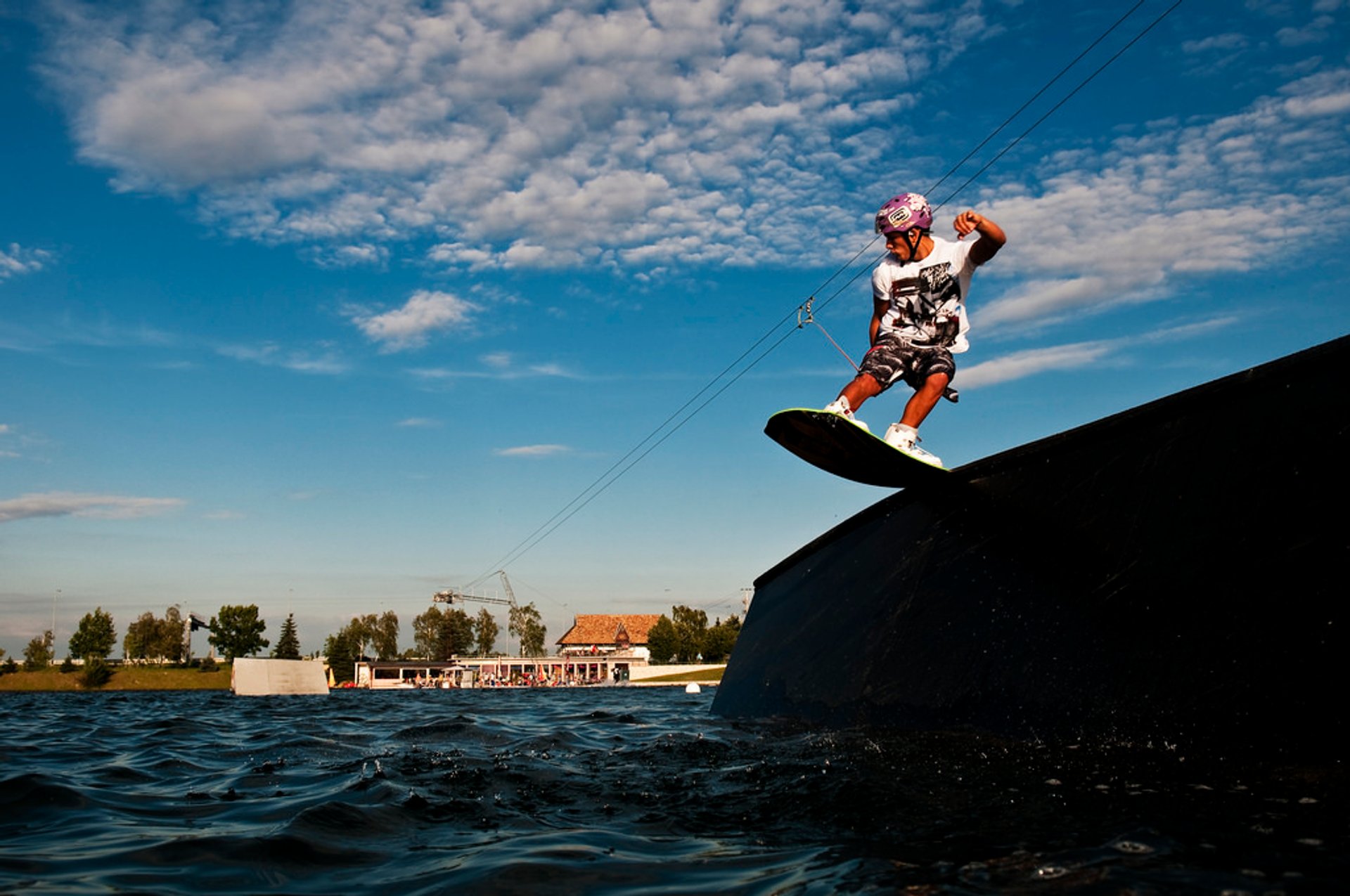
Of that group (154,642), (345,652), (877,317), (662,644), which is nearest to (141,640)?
(154,642)

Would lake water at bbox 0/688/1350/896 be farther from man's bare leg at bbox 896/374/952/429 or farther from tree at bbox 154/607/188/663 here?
tree at bbox 154/607/188/663

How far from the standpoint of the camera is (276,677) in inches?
1372

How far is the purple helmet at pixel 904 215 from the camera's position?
4.72 m

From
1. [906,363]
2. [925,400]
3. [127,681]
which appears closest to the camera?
[925,400]

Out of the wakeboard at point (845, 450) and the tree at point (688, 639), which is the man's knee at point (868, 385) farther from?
the tree at point (688, 639)

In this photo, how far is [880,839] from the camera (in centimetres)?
246

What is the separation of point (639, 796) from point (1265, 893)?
92.1 inches

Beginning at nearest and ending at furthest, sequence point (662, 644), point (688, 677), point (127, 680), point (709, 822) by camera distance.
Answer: point (709, 822)
point (688, 677)
point (127, 680)
point (662, 644)

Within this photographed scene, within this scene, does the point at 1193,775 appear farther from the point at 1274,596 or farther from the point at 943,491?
the point at 943,491

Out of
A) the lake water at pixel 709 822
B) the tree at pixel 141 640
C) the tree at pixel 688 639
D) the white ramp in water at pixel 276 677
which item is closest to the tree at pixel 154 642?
the tree at pixel 141 640

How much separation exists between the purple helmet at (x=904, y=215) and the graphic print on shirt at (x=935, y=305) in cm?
26

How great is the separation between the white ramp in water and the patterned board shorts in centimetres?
3196

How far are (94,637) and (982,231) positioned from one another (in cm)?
10913

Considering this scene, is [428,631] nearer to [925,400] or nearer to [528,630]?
[528,630]
